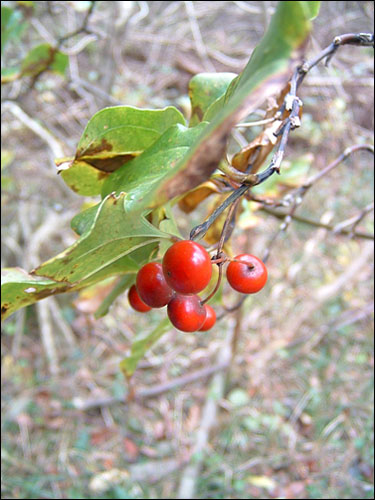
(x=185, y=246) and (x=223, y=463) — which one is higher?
(x=185, y=246)

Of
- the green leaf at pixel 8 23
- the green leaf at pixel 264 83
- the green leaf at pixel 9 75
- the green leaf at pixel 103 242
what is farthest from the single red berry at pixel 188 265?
the green leaf at pixel 8 23

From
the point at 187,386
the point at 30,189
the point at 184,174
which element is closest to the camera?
the point at 184,174

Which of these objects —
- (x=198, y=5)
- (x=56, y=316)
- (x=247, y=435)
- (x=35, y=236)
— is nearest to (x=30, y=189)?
(x=35, y=236)

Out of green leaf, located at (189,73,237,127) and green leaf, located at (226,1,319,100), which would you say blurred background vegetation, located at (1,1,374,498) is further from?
green leaf, located at (226,1,319,100)

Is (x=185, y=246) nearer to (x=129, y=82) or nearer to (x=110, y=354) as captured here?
(x=110, y=354)

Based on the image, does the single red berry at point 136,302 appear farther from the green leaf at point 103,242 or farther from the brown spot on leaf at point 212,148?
the brown spot on leaf at point 212,148

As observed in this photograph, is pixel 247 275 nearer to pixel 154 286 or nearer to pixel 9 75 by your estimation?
pixel 154 286
